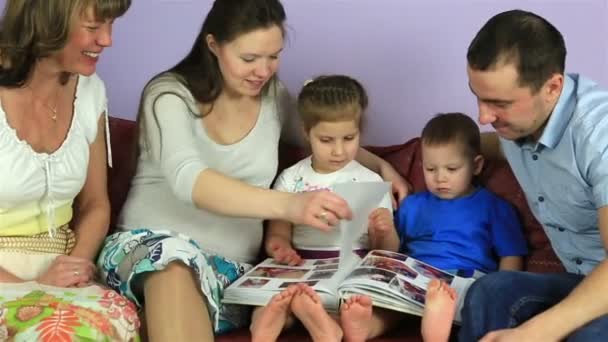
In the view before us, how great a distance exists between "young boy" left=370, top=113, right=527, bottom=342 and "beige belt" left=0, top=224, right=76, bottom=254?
2.13 feet

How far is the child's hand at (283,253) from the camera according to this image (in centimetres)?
186

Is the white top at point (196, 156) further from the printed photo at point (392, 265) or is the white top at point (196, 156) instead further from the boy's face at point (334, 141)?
the printed photo at point (392, 265)

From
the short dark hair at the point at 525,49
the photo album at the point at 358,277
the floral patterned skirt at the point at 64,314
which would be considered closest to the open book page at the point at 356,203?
the photo album at the point at 358,277

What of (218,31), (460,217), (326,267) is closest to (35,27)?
(218,31)

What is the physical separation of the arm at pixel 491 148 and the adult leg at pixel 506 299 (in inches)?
16.0

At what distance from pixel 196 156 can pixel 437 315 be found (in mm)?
575

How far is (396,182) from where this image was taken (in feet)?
6.47

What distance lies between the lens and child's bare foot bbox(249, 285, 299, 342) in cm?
160

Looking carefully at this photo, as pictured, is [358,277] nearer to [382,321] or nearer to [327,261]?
[382,321]

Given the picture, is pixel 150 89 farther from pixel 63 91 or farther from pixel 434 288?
pixel 434 288

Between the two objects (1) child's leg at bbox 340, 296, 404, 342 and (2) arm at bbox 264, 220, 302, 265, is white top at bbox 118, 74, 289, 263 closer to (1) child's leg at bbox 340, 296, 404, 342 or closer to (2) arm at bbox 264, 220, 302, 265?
(2) arm at bbox 264, 220, 302, 265

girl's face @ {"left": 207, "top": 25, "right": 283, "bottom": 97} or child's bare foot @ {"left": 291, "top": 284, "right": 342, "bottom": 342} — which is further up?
girl's face @ {"left": 207, "top": 25, "right": 283, "bottom": 97}

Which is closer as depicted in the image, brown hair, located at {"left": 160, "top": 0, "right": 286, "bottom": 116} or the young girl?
brown hair, located at {"left": 160, "top": 0, "right": 286, "bottom": 116}

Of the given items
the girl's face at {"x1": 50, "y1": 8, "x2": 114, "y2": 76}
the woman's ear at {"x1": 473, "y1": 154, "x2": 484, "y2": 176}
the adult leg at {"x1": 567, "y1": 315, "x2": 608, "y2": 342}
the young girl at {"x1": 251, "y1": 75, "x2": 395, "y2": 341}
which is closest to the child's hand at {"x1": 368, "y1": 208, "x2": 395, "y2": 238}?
the young girl at {"x1": 251, "y1": 75, "x2": 395, "y2": 341}
